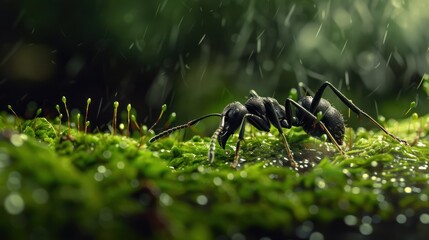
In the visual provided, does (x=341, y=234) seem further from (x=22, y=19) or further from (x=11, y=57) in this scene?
(x=11, y=57)

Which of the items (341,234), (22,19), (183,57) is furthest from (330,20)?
(341,234)

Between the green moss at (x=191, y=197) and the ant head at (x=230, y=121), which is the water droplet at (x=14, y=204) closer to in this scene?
the green moss at (x=191, y=197)

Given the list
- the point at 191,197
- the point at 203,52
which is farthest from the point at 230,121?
the point at 203,52

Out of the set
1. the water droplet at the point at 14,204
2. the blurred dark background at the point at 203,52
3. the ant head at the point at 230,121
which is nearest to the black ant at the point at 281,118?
the ant head at the point at 230,121

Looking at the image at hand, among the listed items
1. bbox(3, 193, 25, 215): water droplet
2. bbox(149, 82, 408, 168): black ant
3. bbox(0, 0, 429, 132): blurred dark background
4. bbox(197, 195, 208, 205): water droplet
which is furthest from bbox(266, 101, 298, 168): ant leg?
bbox(0, 0, 429, 132): blurred dark background

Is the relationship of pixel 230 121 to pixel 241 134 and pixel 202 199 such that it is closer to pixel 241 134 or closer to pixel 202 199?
pixel 241 134

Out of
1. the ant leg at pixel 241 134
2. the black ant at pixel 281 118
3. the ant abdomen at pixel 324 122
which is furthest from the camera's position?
the ant abdomen at pixel 324 122

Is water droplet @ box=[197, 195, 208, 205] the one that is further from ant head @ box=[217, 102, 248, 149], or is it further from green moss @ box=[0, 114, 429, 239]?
ant head @ box=[217, 102, 248, 149]
